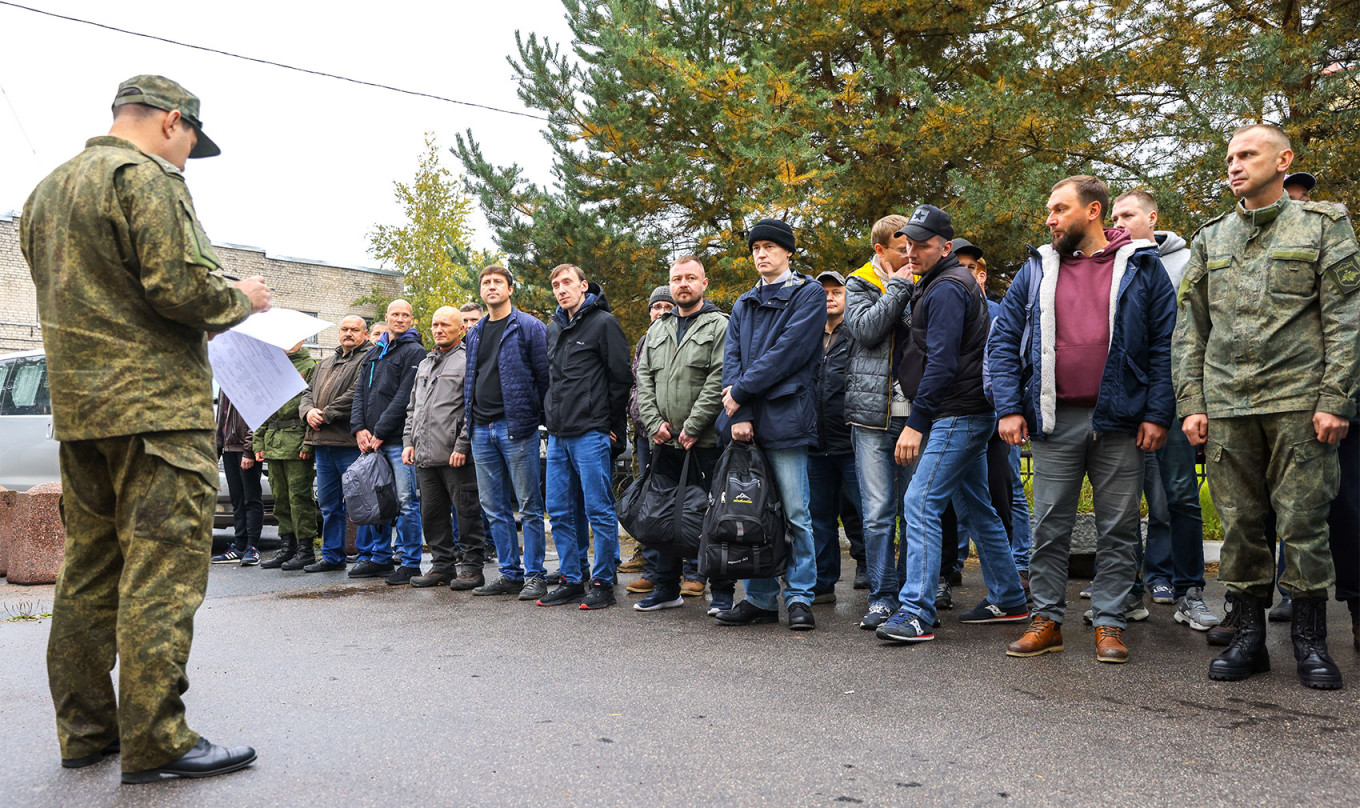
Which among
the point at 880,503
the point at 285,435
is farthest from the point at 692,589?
the point at 285,435

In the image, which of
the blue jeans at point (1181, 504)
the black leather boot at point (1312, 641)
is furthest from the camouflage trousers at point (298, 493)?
the black leather boot at point (1312, 641)

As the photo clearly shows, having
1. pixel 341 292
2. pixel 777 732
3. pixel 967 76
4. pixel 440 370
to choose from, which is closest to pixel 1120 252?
pixel 777 732

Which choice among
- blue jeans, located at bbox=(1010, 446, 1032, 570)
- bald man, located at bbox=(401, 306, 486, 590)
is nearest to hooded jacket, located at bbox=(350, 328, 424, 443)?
bald man, located at bbox=(401, 306, 486, 590)

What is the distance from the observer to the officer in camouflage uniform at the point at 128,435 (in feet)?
10.3

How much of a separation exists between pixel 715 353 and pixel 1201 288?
2.74 m

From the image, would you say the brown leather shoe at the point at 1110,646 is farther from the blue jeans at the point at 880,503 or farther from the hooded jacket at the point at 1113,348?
the blue jeans at the point at 880,503

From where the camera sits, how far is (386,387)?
8.29 meters

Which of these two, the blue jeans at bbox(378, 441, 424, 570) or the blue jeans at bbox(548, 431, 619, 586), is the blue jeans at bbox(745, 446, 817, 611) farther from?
the blue jeans at bbox(378, 441, 424, 570)

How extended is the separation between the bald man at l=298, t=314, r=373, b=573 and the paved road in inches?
119

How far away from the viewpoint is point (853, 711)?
3855mm

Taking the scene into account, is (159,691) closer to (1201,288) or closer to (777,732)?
(777,732)

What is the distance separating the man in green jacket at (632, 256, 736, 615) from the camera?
6.09m

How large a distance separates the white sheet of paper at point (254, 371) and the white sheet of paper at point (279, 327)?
0.07m

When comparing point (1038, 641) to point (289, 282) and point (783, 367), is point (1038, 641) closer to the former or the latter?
point (783, 367)
